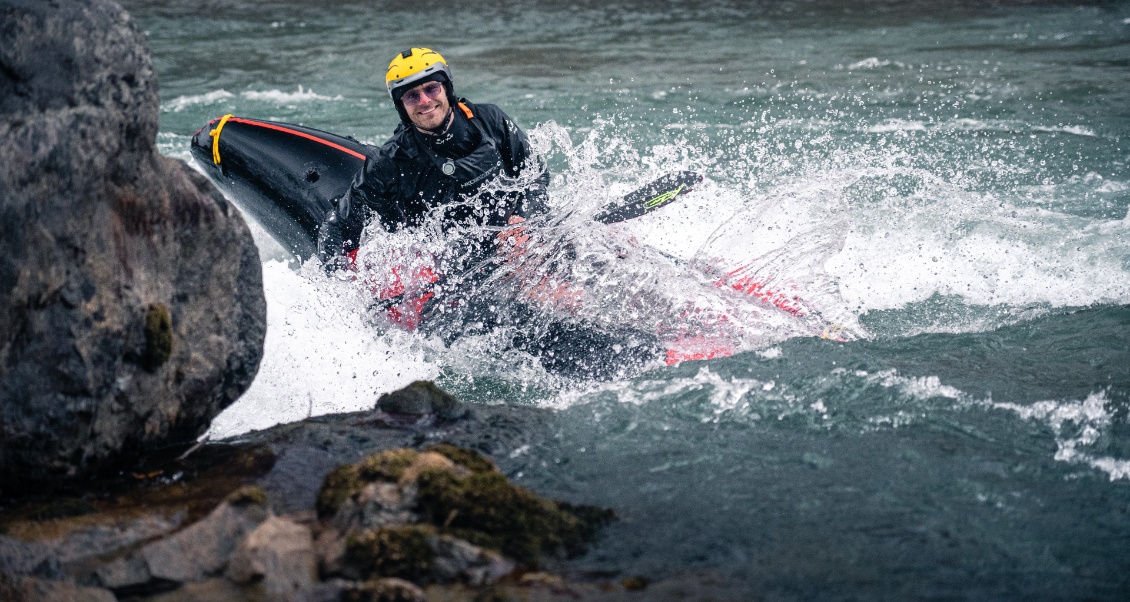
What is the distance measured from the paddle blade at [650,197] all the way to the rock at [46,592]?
3.20 m

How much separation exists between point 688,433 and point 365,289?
2.09 metres

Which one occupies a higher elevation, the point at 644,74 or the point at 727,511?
the point at 644,74

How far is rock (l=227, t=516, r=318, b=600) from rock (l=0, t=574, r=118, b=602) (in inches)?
13.2

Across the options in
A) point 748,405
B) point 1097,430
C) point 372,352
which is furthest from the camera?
point 372,352

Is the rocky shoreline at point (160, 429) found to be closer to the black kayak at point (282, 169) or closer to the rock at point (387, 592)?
the rock at point (387, 592)

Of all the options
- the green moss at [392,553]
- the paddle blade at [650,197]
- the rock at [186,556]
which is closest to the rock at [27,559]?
the rock at [186,556]

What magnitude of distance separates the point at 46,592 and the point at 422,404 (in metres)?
1.61

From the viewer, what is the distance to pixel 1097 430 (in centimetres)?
383

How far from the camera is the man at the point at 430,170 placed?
4973 millimetres

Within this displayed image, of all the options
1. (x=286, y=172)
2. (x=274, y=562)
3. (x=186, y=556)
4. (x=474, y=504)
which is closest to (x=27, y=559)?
(x=186, y=556)

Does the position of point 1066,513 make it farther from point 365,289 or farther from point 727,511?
point 365,289

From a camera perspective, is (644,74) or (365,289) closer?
(365,289)

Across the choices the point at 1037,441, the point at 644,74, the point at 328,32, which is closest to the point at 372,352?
the point at 1037,441

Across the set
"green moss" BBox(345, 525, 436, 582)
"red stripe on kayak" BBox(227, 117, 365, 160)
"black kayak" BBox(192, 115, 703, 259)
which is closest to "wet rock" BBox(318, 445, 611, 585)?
"green moss" BBox(345, 525, 436, 582)
